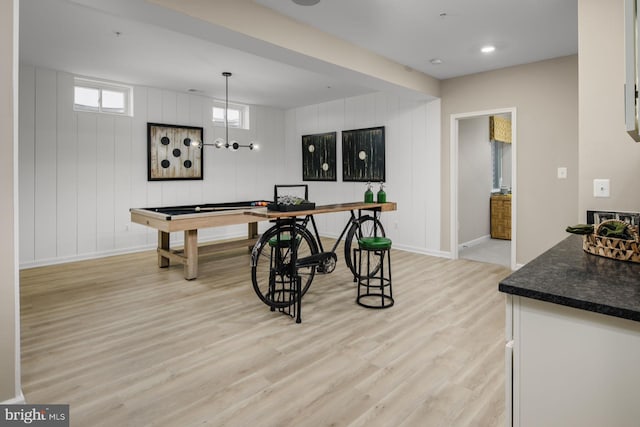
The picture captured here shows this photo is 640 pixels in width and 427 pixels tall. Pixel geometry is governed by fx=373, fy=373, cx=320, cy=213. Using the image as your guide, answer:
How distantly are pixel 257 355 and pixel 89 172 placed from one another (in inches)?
176

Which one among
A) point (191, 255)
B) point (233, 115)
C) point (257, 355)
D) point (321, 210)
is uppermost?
point (233, 115)

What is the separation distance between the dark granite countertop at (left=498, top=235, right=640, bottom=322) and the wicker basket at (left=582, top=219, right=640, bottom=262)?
32 millimetres

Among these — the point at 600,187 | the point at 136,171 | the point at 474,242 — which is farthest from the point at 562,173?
the point at 136,171

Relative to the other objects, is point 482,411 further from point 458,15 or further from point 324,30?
point 324,30

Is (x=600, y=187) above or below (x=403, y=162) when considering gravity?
below

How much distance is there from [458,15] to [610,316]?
307 cm

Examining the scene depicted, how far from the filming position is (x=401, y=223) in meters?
6.18

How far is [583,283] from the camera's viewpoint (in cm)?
121

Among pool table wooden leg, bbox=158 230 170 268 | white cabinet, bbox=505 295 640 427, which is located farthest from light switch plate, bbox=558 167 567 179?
pool table wooden leg, bbox=158 230 170 268

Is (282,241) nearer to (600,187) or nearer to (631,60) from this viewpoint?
(600,187)

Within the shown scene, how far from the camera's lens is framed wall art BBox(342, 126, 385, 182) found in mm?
6328

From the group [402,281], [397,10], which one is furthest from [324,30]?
[402,281]

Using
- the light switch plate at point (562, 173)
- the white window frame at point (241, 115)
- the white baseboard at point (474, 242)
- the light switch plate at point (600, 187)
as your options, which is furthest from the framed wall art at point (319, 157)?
the light switch plate at point (600, 187)

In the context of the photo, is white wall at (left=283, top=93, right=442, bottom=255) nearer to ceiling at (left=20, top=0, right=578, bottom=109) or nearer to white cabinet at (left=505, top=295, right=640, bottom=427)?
ceiling at (left=20, top=0, right=578, bottom=109)
